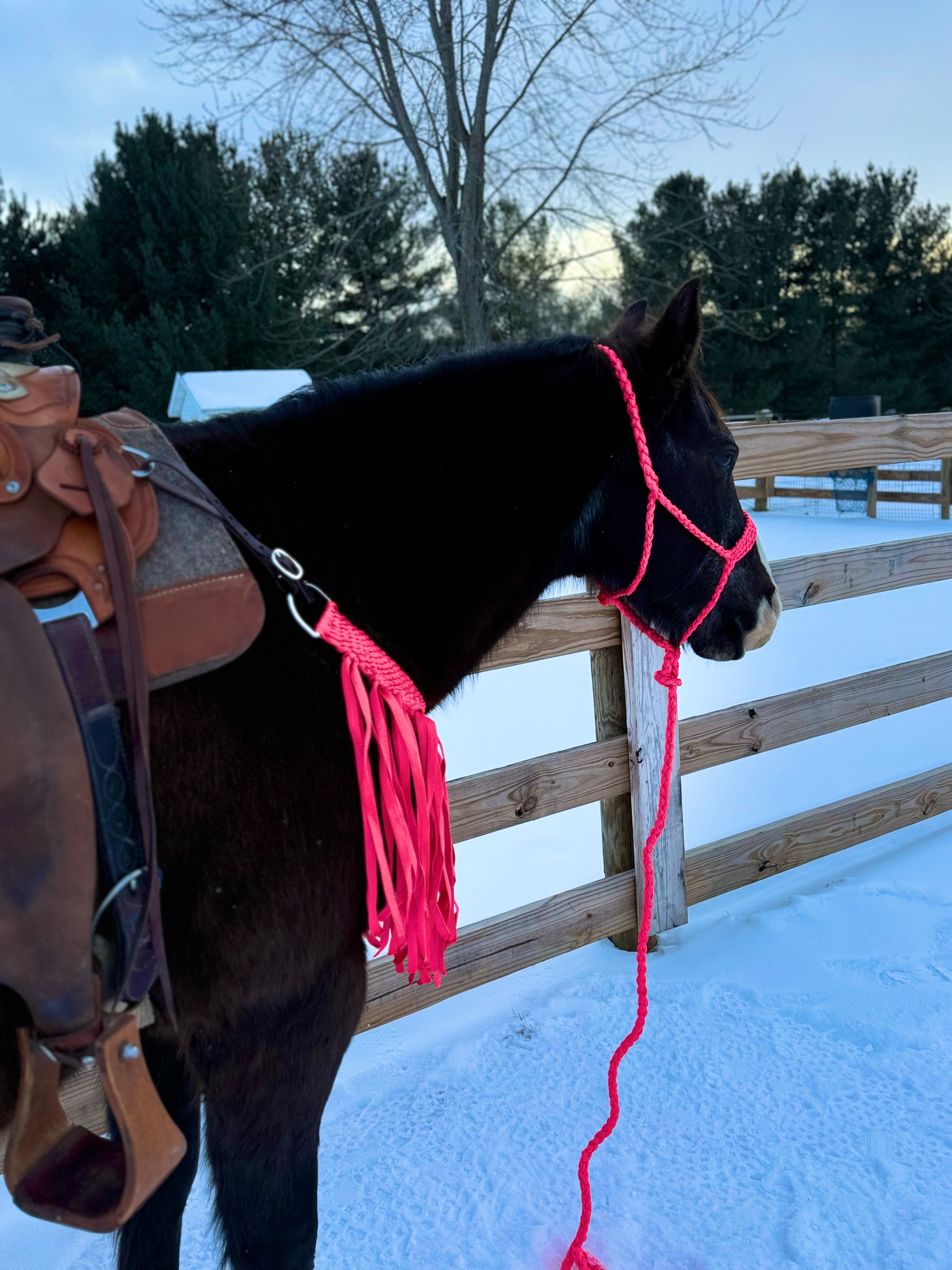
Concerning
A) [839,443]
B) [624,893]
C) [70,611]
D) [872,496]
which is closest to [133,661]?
[70,611]

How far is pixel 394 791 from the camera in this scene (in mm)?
1206

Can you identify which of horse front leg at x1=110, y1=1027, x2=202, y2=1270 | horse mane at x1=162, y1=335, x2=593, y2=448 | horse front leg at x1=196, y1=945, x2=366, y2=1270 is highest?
horse mane at x1=162, y1=335, x2=593, y2=448

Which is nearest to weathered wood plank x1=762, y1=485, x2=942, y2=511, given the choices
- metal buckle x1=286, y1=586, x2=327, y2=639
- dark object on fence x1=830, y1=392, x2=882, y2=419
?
dark object on fence x1=830, y1=392, x2=882, y2=419

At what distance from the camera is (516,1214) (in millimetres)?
1833

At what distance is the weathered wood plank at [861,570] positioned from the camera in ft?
9.66

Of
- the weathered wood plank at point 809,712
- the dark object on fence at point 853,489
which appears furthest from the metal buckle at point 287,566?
the dark object on fence at point 853,489

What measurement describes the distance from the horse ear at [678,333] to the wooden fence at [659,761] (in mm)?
812

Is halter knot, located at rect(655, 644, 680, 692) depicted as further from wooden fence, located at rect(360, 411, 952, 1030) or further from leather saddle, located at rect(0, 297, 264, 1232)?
leather saddle, located at rect(0, 297, 264, 1232)

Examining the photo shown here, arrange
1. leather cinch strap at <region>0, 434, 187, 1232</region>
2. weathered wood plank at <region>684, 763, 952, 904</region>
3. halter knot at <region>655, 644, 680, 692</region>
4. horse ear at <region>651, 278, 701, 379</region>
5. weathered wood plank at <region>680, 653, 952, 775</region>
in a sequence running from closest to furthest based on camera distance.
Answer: leather cinch strap at <region>0, 434, 187, 1232</region>
horse ear at <region>651, 278, 701, 379</region>
halter knot at <region>655, 644, 680, 692</region>
weathered wood plank at <region>680, 653, 952, 775</region>
weathered wood plank at <region>684, 763, 952, 904</region>

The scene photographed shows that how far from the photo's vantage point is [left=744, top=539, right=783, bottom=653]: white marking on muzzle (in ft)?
5.38

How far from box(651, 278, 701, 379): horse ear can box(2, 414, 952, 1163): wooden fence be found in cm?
81

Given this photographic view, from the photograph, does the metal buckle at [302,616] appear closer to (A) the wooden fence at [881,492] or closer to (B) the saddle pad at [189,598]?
(B) the saddle pad at [189,598]

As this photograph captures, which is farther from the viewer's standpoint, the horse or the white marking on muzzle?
the white marking on muzzle

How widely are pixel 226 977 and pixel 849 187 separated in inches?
1305
